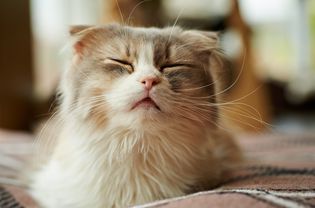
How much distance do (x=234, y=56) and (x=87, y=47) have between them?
8.40 feet

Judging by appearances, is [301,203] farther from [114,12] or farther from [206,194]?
[114,12]

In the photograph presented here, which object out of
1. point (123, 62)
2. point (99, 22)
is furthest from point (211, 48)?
point (99, 22)

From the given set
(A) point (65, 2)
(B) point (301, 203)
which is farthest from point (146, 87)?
(A) point (65, 2)

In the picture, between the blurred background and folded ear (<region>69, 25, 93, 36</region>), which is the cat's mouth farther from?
the blurred background

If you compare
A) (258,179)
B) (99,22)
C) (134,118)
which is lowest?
(258,179)

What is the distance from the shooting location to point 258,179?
1042 millimetres

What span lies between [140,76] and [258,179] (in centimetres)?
38

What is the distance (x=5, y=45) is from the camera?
313 cm

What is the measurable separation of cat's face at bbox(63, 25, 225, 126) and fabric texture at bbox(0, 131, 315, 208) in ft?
0.62

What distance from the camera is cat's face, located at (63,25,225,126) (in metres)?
0.89

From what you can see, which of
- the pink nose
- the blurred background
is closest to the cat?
the pink nose

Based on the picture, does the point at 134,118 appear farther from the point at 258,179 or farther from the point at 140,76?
the point at 258,179

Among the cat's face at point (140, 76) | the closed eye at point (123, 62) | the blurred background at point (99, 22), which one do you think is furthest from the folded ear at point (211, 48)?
the blurred background at point (99, 22)

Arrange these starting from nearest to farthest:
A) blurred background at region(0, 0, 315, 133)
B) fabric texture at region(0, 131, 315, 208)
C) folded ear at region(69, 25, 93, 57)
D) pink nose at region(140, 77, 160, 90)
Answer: fabric texture at region(0, 131, 315, 208) → pink nose at region(140, 77, 160, 90) → folded ear at region(69, 25, 93, 57) → blurred background at region(0, 0, 315, 133)
